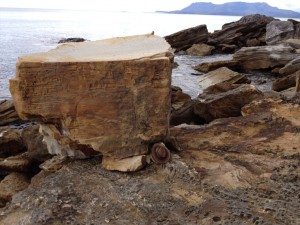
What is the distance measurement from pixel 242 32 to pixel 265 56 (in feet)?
42.0

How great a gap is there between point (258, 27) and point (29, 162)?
2827cm

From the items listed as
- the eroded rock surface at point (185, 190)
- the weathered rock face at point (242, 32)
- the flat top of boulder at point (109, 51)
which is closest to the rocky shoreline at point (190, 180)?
the eroded rock surface at point (185, 190)

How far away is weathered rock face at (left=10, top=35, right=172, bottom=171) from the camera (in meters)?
5.30

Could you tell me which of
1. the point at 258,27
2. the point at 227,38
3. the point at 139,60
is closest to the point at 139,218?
the point at 139,60

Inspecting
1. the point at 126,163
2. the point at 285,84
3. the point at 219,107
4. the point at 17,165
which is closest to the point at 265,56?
the point at 285,84

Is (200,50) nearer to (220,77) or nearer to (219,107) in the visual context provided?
(220,77)

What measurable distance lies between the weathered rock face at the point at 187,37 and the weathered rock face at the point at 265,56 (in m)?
10.0

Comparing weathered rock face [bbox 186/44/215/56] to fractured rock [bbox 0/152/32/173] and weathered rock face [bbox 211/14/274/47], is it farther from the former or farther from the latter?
fractured rock [bbox 0/152/32/173]

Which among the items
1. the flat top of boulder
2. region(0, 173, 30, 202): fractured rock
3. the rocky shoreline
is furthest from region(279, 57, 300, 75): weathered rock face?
region(0, 173, 30, 202): fractured rock

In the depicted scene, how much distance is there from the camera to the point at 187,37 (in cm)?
3017

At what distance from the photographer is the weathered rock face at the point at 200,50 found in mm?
28031

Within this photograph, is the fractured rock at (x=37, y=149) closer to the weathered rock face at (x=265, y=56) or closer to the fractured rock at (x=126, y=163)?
the fractured rock at (x=126, y=163)

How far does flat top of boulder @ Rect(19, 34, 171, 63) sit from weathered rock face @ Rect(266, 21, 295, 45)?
20.6 metres

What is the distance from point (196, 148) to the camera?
6250 mm
